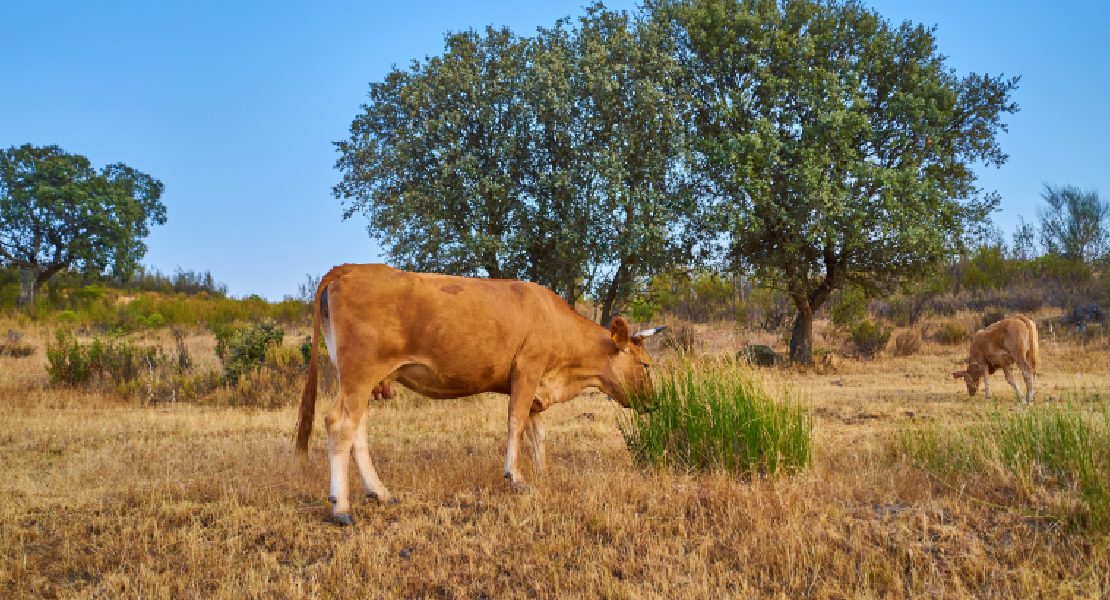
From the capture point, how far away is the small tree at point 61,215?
35.6 meters

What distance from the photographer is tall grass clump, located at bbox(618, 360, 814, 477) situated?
645 centimetres

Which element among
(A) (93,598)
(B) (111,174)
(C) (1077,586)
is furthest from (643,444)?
(B) (111,174)

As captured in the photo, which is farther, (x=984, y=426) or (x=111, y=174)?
(x=111, y=174)

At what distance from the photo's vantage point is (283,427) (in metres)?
10.4

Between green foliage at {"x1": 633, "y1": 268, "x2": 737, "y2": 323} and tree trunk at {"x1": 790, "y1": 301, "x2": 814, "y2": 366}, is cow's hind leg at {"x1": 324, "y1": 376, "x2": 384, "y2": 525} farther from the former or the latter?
green foliage at {"x1": 633, "y1": 268, "x2": 737, "y2": 323}

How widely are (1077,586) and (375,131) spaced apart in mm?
16896

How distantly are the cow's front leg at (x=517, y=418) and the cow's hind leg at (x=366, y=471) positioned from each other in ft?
3.59

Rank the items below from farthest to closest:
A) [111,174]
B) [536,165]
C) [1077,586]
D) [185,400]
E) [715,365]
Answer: [111,174], [536,165], [185,400], [715,365], [1077,586]

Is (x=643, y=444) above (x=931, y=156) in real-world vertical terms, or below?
below

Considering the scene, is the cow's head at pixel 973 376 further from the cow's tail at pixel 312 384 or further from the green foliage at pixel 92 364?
the green foliage at pixel 92 364

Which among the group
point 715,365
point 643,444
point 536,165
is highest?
point 536,165

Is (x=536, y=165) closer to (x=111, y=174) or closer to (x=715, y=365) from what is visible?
(x=715, y=365)

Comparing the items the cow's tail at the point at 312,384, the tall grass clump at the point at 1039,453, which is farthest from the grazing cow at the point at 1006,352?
the cow's tail at the point at 312,384

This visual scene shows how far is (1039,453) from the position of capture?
576 cm
